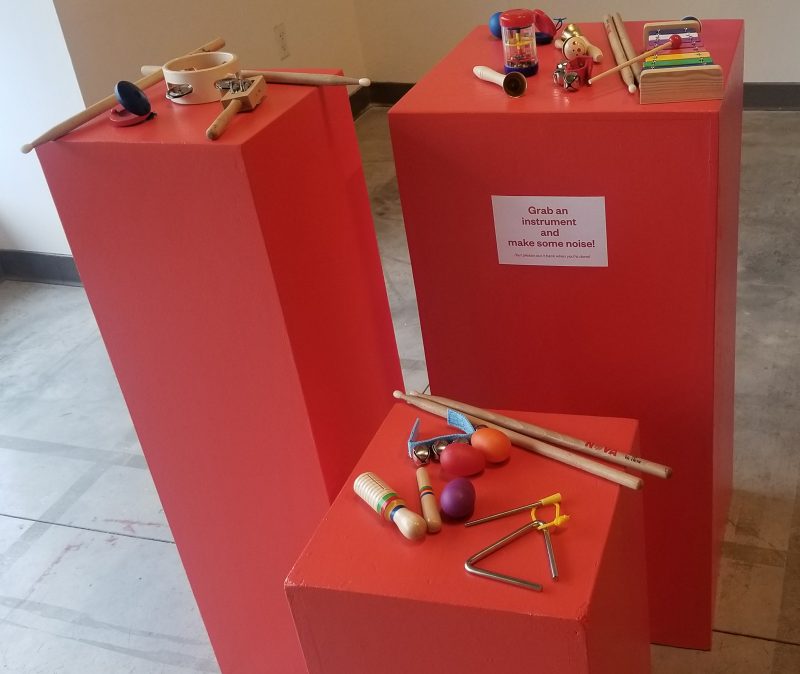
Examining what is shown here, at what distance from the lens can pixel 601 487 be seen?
124 centimetres

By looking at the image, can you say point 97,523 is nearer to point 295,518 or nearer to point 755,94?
point 295,518

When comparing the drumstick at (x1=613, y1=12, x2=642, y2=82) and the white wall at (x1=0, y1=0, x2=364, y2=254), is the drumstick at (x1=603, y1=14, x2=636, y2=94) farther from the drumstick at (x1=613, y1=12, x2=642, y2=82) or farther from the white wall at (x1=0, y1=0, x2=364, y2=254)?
the white wall at (x1=0, y1=0, x2=364, y2=254)

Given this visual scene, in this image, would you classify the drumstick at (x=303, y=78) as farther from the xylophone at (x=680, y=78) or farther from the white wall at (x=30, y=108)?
the white wall at (x=30, y=108)

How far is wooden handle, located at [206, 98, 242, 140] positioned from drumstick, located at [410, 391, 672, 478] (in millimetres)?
507

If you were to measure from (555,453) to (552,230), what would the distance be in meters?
0.36

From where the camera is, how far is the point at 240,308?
1.34 meters

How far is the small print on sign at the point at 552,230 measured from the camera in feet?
4.68

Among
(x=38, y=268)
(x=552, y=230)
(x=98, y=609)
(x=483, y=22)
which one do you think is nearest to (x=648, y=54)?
(x=552, y=230)

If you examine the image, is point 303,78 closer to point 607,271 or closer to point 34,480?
point 607,271

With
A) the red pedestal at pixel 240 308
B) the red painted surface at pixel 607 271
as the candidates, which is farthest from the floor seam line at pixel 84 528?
the red painted surface at pixel 607 271

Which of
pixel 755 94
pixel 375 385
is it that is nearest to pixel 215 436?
pixel 375 385

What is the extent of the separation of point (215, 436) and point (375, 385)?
0.29 meters

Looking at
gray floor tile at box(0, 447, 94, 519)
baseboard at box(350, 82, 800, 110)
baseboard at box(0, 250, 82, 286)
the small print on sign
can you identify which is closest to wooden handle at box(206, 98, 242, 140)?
the small print on sign

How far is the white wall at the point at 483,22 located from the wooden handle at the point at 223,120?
10.2 ft
